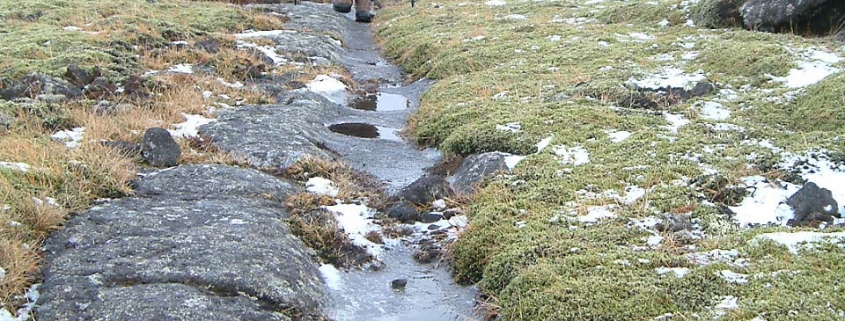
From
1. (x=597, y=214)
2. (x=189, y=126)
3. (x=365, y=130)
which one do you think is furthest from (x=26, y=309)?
(x=365, y=130)

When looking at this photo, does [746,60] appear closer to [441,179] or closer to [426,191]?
[441,179]

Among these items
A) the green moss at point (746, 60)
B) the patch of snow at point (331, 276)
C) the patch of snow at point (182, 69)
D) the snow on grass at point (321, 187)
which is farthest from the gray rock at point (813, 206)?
the patch of snow at point (182, 69)

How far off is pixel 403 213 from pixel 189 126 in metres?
4.83

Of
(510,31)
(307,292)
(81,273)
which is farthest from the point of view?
(510,31)

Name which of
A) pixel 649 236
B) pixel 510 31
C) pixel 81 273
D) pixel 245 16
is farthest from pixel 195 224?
pixel 245 16

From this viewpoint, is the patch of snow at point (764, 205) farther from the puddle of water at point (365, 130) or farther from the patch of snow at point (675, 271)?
the puddle of water at point (365, 130)

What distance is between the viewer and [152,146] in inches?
420

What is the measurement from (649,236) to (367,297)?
10.7 feet

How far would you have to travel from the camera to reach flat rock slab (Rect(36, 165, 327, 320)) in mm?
6551

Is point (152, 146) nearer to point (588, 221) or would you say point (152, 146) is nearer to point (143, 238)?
point (143, 238)

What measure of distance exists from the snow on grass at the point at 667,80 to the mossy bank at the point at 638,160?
40 millimetres

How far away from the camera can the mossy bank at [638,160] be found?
673cm

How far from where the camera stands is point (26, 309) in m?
6.31

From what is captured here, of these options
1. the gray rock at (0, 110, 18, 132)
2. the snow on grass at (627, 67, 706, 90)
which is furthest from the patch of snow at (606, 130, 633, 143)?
the gray rock at (0, 110, 18, 132)
